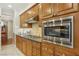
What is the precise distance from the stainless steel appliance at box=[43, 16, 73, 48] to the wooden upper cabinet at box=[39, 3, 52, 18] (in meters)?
0.12

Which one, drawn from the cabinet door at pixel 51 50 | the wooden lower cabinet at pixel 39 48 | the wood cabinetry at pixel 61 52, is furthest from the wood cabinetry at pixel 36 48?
the wood cabinetry at pixel 61 52

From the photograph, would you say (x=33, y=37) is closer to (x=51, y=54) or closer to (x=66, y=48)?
(x=51, y=54)

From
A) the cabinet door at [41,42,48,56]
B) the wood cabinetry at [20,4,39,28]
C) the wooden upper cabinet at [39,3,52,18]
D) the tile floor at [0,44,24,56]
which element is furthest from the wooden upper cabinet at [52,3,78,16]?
the tile floor at [0,44,24,56]

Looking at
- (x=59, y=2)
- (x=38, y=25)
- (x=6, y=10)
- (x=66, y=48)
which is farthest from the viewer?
(x=38, y=25)

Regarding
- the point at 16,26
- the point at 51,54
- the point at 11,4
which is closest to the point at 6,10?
the point at 11,4

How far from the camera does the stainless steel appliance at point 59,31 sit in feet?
4.54

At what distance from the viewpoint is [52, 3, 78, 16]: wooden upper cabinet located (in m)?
1.33

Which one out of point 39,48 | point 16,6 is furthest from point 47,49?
point 16,6

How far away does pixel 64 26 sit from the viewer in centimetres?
146

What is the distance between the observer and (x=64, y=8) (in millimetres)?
1485

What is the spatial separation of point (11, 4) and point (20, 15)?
0.68 feet

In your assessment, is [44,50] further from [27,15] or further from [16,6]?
[16,6]

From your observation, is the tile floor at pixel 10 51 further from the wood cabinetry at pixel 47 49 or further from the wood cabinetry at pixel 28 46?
the wood cabinetry at pixel 47 49

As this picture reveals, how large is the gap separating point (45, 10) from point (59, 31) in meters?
0.48
